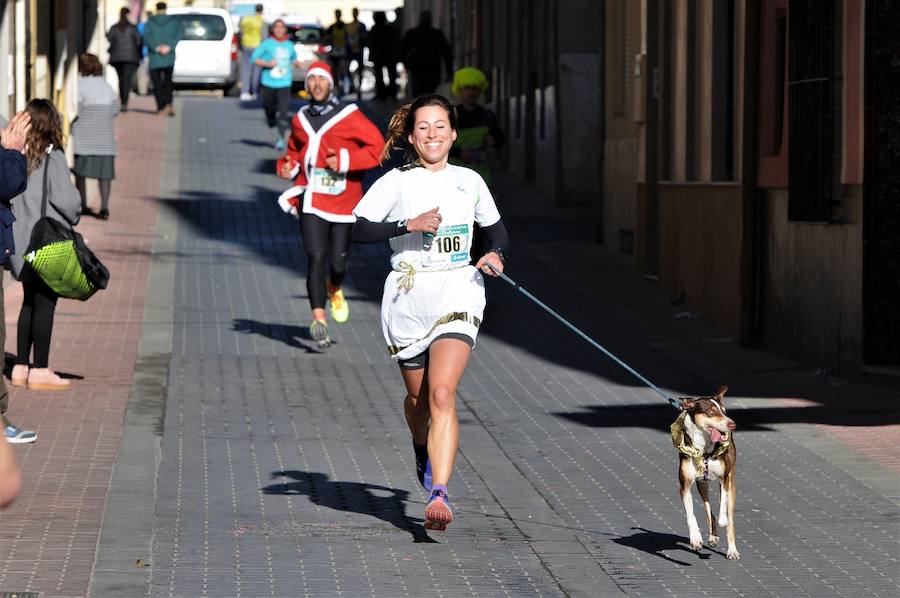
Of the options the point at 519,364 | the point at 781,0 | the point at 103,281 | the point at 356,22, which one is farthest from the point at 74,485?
the point at 356,22

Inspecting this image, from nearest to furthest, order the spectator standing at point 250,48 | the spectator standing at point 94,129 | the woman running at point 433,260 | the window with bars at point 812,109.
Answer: the woman running at point 433,260, the window with bars at point 812,109, the spectator standing at point 94,129, the spectator standing at point 250,48

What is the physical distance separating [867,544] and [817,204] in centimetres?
557

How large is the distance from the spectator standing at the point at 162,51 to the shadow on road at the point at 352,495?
2727cm

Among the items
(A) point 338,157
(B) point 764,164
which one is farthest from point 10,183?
(B) point 764,164

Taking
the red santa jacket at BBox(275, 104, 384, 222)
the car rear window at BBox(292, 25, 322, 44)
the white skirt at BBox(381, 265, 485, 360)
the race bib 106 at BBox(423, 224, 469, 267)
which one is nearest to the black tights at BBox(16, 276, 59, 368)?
the red santa jacket at BBox(275, 104, 384, 222)

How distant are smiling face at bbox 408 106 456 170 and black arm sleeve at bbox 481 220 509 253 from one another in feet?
1.12

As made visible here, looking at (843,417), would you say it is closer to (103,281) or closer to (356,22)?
(103,281)

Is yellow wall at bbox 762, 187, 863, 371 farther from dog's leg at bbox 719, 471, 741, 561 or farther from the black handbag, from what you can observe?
dog's leg at bbox 719, 471, 741, 561

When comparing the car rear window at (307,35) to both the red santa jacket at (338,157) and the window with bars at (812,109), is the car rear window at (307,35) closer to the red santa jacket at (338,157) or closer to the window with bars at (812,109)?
the red santa jacket at (338,157)

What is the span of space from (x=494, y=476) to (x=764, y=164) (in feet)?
19.6

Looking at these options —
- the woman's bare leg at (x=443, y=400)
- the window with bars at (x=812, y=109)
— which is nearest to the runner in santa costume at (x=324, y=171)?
the window with bars at (x=812, y=109)

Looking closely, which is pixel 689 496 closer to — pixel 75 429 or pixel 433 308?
pixel 433 308

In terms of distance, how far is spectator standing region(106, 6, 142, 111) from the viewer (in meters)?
35.2

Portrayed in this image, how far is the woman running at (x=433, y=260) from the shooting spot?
7.69m
